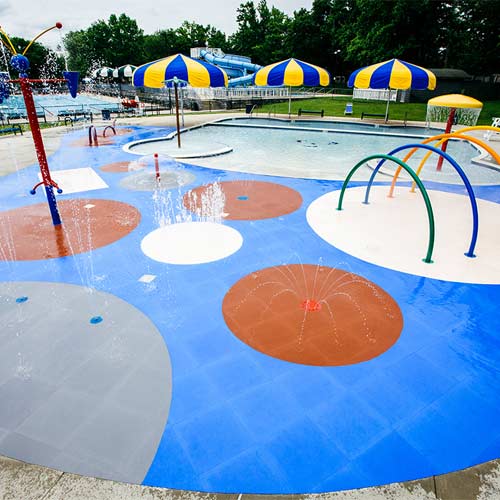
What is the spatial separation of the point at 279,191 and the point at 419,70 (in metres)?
16.8

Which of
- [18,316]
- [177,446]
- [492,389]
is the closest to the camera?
[177,446]

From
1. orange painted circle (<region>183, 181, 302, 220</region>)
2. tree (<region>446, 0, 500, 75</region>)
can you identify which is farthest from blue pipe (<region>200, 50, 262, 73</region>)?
orange painted circle (<region>183, 181, 302, 220</region>)

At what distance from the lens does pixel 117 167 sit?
47.4 ft

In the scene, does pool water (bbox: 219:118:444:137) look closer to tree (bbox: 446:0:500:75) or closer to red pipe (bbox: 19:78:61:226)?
red pipe (bbox: 19:78:61:226)

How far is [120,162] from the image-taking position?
15.2 metres

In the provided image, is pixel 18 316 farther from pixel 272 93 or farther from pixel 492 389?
pixel 272 93

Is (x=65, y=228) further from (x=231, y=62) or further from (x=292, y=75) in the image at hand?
(x=231, y=62)

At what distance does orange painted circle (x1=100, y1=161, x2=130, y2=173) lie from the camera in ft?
46.0

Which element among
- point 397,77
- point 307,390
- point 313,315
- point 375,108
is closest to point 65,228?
point 313,315

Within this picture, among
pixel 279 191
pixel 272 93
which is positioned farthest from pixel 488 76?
pixel 279 191

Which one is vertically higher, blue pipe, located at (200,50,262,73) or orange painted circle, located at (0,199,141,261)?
blue pipe, located at (200,50,262,73)

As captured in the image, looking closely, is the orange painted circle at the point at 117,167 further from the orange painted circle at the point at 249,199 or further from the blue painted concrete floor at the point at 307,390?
the blue painted concrete floor at the point at 307,390

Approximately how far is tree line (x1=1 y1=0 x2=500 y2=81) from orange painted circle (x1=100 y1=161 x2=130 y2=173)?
39.5 meters

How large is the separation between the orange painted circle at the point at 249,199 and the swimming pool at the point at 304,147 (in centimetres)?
179
